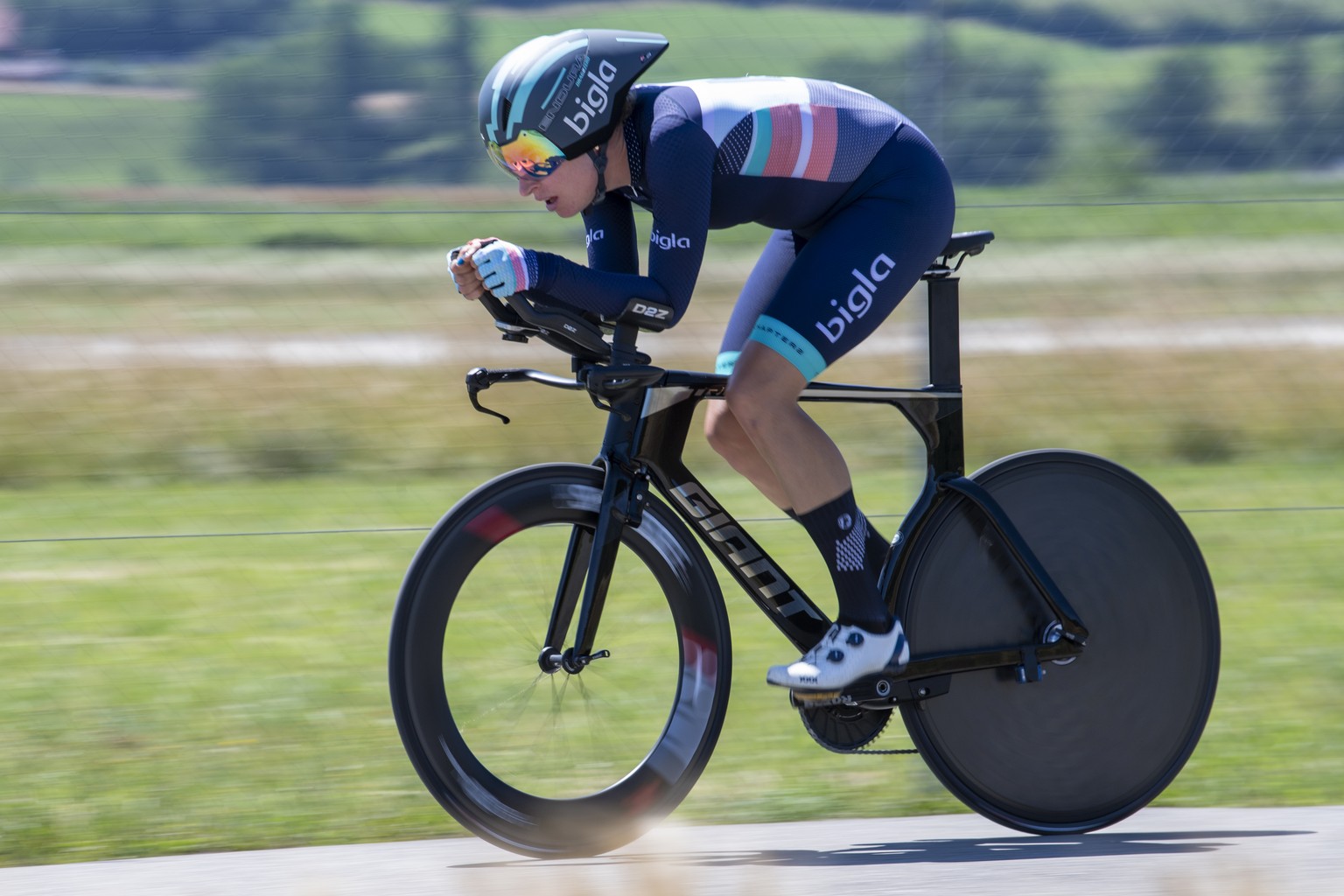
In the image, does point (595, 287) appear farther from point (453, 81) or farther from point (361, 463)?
point (361, 463)

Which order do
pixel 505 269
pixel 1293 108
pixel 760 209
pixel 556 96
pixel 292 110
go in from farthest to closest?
pixel 1293 108
pixel 292 110
pixel 760 209
pixel 556 96
pixel 505 269

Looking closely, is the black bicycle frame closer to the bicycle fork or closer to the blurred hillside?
the bicycle fork

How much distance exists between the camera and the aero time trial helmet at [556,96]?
3.87m

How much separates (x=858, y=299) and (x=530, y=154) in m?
0.79

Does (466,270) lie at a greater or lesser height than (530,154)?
lesser

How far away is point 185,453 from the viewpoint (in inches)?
264

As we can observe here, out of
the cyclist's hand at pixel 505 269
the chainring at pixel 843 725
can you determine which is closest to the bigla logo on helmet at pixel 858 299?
the cyclist's hand at pixel 505 269

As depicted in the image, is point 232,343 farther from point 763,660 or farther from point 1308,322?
point 1308,322

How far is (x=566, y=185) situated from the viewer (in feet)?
13.0

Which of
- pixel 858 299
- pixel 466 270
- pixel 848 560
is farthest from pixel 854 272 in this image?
pixel 466 270

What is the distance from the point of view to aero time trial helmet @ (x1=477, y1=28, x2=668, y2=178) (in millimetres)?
3867

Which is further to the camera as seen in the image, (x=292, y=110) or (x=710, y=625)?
(x=292, y=110)

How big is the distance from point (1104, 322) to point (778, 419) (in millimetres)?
3209

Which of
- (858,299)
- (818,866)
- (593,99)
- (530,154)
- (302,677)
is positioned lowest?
(302,677)
